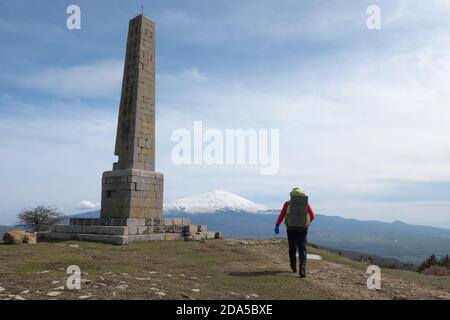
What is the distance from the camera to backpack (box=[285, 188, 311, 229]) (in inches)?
438

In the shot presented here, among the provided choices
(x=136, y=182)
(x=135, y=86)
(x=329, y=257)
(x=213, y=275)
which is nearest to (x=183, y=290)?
(x=213, y=275)

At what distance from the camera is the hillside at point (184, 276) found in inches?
327

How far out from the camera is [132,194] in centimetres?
1897

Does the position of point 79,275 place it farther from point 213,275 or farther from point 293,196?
point 293,196

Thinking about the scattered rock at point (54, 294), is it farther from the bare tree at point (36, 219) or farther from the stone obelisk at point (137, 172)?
Answer: the bare tree at point (36, 219)

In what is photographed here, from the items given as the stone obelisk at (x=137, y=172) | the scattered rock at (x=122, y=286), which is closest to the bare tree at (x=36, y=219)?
the stone obelisk at (x=137, y=172)

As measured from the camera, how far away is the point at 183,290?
8.58 m

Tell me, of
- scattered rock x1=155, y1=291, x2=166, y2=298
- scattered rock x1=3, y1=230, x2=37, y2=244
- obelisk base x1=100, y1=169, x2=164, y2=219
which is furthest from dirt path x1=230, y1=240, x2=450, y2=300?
scattered rock x1=3, y1=230, x2=37, y2=244

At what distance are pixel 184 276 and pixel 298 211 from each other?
374cm

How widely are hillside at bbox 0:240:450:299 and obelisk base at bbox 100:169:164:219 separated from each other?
10.3ft

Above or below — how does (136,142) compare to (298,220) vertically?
above

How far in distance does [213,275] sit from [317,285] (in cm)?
286

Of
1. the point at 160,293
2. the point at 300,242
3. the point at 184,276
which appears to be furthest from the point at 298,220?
the point at 160,293

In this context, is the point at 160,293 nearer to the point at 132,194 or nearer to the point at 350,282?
the point at 350,282
